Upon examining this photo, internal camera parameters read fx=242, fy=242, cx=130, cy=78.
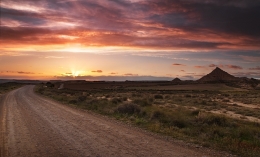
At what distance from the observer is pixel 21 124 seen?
1573 centimetres

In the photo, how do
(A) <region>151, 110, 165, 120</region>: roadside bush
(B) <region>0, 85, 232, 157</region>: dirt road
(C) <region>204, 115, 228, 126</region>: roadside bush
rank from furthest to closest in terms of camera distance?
1. (A) <region>151, 110, 165, 120</region>: roadside bush
2. (C) <region>204, 115, 228, 126</region>: roadside bush
3. (B) <region>0, 85, 232, 157</region>: dirt road

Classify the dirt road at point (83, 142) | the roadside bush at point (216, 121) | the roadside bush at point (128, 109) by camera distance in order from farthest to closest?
1. the roadside bush at point (128, 109)
2. the roadside bush at point (216, 121)
3. the dirt road at point (83, 142)

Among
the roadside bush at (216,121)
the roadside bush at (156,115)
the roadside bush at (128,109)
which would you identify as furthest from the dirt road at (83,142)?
the roadside bush at (128,109)

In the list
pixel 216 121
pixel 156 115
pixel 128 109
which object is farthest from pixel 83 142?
pixel 128 109

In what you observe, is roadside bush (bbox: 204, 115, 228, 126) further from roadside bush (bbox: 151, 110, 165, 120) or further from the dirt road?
the dirt road

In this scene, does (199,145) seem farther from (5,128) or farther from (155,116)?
(5,128)

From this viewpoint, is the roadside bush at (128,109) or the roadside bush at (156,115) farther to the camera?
the roadside bush at (128,109)

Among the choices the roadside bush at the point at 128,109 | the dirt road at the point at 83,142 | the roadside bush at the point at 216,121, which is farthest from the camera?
the roadside bush at the point at 128,109

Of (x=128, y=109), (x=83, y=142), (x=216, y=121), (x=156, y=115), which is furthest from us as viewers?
(x=128, y=109)

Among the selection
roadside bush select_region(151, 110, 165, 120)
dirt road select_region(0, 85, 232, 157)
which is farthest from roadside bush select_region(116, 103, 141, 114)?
dirt road select_region(0, 85, 232, 157)

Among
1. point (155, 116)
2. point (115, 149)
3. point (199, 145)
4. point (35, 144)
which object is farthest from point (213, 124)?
point (35, 144)

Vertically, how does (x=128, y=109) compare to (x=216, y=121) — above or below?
above

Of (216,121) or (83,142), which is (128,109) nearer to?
(216,121)

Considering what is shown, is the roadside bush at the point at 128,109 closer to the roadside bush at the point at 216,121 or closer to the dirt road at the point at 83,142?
the dirt road at the point at 83,142
